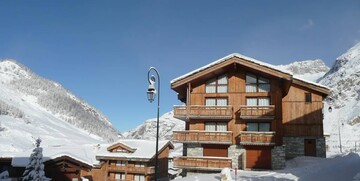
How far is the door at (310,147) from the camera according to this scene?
1361 inches

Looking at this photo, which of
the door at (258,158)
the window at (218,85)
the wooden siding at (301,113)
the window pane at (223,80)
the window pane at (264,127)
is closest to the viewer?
the door at (258,158)

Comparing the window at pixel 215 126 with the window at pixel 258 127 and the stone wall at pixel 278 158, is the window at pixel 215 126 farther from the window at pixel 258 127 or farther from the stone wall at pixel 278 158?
the stone wall at pixel 278 158

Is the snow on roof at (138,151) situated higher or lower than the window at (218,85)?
lower

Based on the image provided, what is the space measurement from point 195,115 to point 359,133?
3009 inches

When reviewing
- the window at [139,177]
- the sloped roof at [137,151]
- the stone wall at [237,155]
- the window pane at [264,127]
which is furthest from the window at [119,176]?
the window pane at [264,127]

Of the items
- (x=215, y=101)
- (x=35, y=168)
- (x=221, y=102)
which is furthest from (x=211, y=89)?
(x=35, y=168)

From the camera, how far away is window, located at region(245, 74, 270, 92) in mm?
34000

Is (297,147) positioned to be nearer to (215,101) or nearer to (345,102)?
(215,101)

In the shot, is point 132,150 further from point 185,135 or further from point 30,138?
point 30,138

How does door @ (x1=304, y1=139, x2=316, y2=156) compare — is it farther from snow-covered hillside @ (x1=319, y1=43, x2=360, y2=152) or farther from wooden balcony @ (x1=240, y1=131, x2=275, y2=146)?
snow-covered hillside @ (x1=319, y1=43, x2=360, y2=152)

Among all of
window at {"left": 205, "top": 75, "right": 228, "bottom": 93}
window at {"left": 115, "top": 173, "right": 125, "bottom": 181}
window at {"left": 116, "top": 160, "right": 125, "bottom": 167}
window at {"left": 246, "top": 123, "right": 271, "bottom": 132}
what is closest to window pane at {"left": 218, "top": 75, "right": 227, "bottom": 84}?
window at {"left": 205, "top": 75, "right": 228, "bottom": 93}

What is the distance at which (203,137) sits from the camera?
33.2 m

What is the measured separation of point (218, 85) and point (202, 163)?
8.10 m

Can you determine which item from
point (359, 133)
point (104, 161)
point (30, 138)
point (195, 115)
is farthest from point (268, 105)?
point (30, 138)
